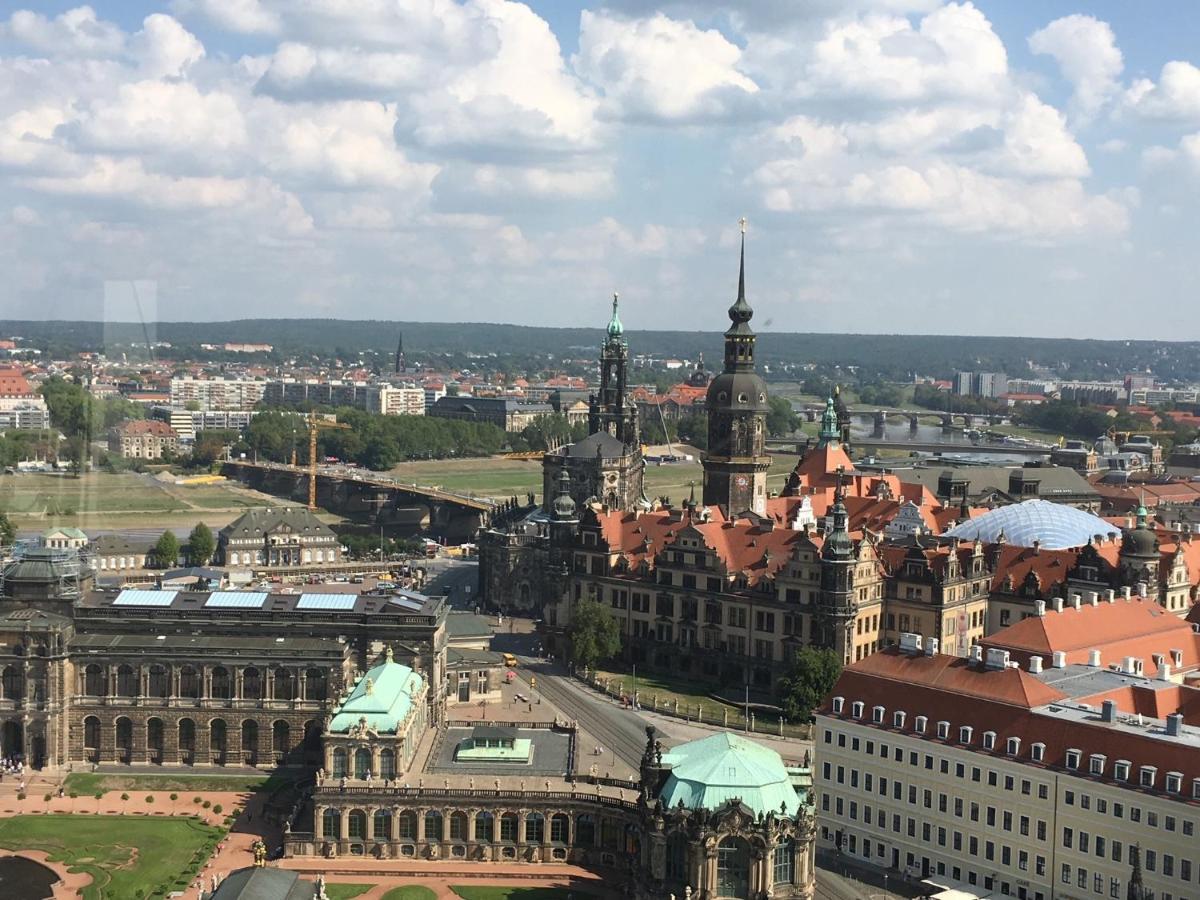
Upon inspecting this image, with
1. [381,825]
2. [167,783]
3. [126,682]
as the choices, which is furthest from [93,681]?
[381,825]

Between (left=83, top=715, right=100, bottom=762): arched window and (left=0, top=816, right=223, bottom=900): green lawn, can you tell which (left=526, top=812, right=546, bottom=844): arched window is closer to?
(left=0, top=816, right=223, bottom=900): green lawn

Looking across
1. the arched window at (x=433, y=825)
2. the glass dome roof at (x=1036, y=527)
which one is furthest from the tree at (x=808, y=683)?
the arched window at (x=433, y=825)

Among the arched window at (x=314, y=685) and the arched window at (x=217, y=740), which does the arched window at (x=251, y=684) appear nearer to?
the arched window at (x=217, y=740)

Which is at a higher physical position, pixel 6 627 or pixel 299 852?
pixel 6 627

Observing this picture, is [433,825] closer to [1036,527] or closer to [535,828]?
[535,828]

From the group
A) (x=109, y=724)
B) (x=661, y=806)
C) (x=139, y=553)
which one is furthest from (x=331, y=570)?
(x=661, y=806)

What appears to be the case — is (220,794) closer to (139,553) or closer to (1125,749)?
(1125,749)
